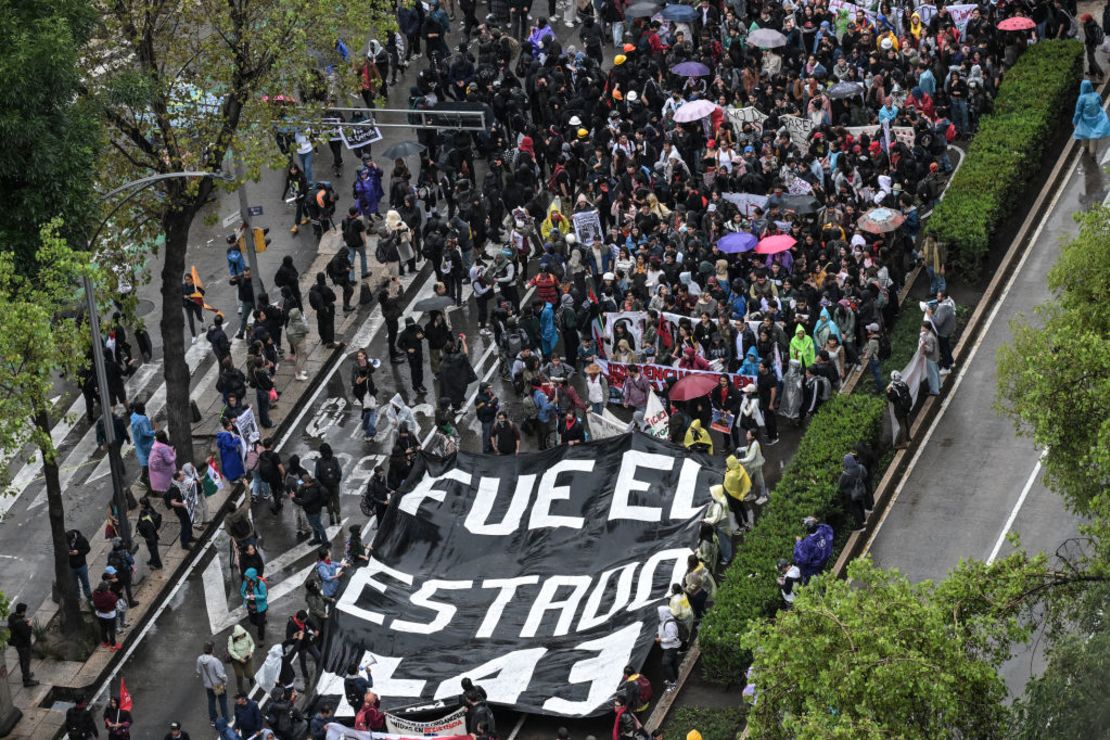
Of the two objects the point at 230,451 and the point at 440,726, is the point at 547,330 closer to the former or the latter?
the point at 230,451

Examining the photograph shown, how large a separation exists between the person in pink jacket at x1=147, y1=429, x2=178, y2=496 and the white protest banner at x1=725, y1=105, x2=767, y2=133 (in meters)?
15.7

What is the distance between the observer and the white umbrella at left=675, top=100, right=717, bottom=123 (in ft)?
157

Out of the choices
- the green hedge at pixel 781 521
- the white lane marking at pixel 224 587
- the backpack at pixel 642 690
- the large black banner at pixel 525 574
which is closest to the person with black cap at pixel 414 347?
the large black banner at pixel 525 574

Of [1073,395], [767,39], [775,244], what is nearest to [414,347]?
[775,244]

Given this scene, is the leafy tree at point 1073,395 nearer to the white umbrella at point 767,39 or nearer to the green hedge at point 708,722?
the green hedge at point 708,722

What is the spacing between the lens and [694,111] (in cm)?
4797

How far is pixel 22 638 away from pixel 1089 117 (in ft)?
83.2

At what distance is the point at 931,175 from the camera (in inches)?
1780

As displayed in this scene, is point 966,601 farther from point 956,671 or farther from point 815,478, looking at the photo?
point 815,478

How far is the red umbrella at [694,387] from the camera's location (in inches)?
1525

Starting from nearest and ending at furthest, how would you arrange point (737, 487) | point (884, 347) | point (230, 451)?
point (737, 487), point (230, 451), point (884, 347)

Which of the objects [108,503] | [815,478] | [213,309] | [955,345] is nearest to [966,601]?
[815,478]

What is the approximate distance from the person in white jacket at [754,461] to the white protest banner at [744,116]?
12518mm

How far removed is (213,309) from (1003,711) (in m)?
24.7
